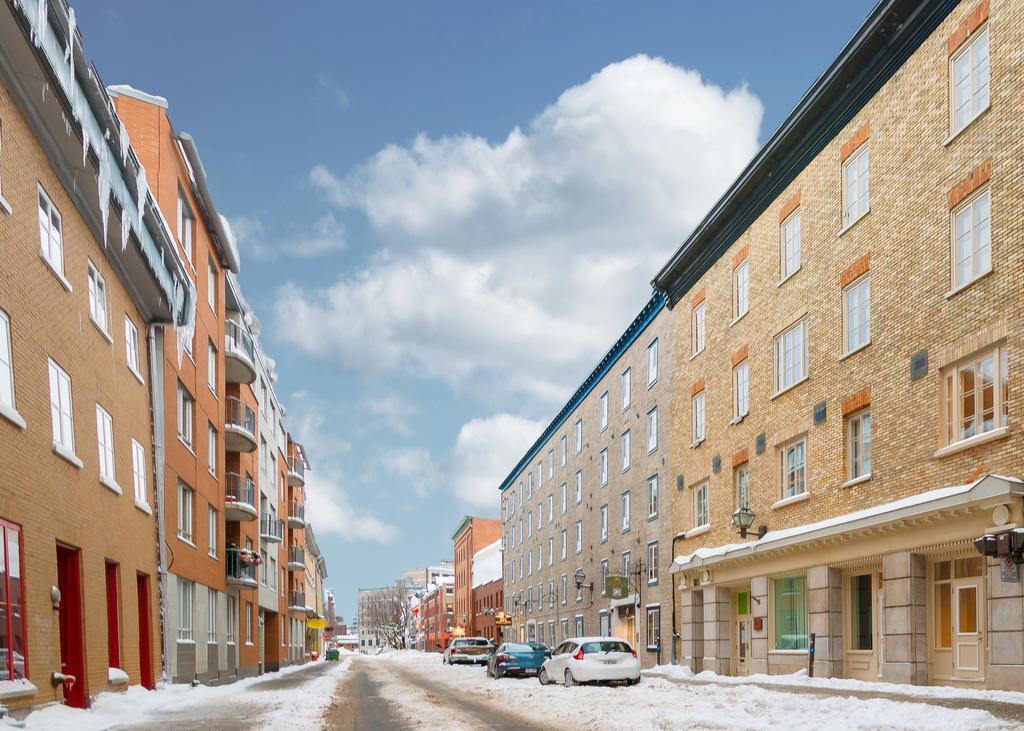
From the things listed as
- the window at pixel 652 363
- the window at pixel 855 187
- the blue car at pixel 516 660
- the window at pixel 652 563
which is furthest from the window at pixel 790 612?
the window at pixel 652 363

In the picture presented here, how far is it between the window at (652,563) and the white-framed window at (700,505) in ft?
17.3

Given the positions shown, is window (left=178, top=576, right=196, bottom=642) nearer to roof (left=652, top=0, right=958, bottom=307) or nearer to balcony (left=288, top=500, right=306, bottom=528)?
roof (left=652, top=0, right=958, bottom=307)

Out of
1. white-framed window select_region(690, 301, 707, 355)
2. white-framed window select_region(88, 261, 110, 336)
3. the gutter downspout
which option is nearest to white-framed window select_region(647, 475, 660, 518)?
white-framed window select_region(690, 301, 707, 355)

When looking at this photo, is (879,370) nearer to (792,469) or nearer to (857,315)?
(857,315)

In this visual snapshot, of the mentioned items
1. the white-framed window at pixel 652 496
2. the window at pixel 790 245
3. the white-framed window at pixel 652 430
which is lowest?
the white-framed window at pixel 652 496

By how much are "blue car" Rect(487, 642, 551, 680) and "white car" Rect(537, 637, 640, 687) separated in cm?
699

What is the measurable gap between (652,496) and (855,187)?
18268 mm

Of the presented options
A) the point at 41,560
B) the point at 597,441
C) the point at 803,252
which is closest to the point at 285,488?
the point at 597,441

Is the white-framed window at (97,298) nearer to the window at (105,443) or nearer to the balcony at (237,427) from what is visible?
the window at (105,443)

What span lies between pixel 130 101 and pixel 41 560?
14752 mm

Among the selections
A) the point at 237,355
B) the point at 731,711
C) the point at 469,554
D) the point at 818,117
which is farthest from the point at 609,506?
the point at 469,554

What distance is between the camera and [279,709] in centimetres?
1864

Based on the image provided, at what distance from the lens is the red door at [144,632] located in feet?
76.0

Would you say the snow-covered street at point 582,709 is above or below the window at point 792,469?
below
